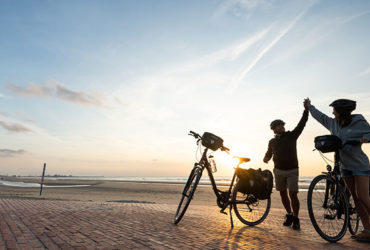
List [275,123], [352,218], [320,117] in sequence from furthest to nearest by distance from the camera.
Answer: [275,123] < [320,117] < [352,218]

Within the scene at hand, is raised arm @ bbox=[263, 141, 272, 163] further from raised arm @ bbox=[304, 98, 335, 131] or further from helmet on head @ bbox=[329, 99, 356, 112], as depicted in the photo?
helmet on head @ bbox=[329, 99, 356, 112]

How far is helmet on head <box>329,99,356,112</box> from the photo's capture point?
4.04 meters

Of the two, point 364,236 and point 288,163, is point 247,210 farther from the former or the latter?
point 364,236

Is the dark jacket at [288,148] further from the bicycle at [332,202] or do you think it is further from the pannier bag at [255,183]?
the bicycle at [332,202]

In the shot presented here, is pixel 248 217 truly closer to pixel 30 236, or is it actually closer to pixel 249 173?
pixel 249 173

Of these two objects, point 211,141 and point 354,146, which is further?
point 211,141

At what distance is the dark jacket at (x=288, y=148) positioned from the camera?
17.6 feet

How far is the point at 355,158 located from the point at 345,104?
0.87m

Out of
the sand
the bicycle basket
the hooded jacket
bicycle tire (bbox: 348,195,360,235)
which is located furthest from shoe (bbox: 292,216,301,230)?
the sand

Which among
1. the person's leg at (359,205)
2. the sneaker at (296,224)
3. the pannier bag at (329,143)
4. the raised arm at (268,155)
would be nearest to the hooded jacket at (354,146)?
the pannier bag at (329,143)

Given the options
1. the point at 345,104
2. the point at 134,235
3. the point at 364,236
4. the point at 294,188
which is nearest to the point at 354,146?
the point at 345,104

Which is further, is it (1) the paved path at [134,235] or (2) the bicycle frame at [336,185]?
(2) the bicycle frame at [336,185]

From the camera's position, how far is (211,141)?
4.96 meters

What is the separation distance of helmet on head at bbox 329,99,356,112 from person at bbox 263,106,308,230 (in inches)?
40.9
